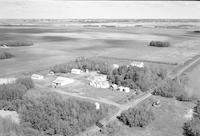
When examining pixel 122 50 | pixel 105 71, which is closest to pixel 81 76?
pixel 105 71

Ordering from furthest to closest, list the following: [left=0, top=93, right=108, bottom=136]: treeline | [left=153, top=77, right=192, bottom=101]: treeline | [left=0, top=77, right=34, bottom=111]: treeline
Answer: [left=153, top=77, right=192, bottom=101]: treeline < [left=0, top=77, right=34, bottom=111]: treeline < [left=0, top=93, right=108, bottom=136]: treeline

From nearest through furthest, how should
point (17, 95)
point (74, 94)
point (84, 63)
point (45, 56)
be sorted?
point (17, 95) < point (74, 94) < point (84, 63) < point (45, 56)

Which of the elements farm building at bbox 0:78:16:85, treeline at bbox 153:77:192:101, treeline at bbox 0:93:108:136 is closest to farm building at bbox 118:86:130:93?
treeline at bbox 153:77:192:101

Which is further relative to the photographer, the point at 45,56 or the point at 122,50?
the point at 122,50

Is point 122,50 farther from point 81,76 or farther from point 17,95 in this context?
point 17,95

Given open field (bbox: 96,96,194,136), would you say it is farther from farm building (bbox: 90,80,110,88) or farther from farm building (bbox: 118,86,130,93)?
farm building (bbox: 90,80,110,88)

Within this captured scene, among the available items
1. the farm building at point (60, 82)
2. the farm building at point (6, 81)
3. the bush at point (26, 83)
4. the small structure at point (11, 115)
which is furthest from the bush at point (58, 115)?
the farm building at point (6, 81)

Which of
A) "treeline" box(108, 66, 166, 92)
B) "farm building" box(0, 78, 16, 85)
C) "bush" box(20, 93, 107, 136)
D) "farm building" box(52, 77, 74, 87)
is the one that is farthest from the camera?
"farm building" box(0, 78, 16, 85)
